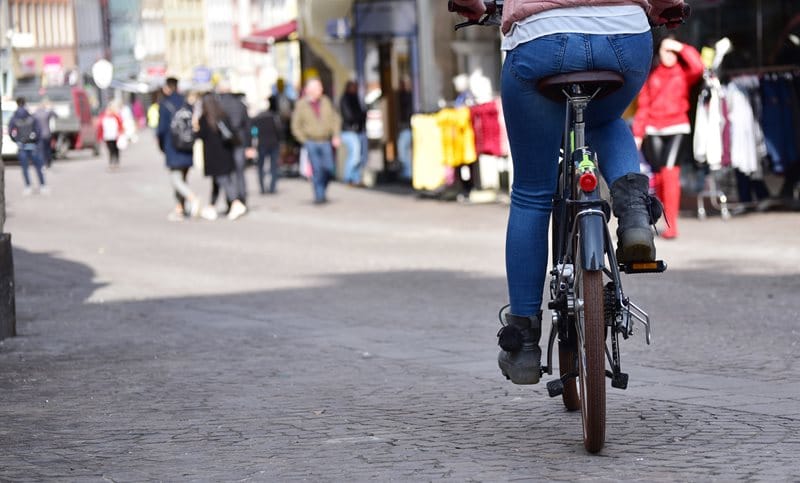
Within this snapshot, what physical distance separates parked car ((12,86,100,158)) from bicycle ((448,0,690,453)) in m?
49.0

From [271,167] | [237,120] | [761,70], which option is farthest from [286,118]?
[761,70]

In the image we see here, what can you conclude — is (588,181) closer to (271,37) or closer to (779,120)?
(779,120)

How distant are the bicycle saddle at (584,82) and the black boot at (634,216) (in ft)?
1.02

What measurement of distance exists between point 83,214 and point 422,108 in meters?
5.80

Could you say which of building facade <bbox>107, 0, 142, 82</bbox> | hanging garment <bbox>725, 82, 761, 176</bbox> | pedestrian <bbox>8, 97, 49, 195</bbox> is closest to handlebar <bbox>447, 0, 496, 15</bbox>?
hanging garment <bbox>725, 82, 761, 176</bbox>

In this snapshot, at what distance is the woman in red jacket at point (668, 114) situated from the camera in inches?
639

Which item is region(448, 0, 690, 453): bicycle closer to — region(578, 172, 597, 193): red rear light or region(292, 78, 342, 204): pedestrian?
region(578, 172, 597, 193): red rear light

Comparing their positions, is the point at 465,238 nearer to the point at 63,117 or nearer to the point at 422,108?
the point at 422,108

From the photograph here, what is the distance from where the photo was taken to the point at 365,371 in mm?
8055

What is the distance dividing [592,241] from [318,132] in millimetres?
21128

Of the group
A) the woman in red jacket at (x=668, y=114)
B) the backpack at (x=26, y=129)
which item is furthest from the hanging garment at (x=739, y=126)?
the backpack at (x=26, y=129)

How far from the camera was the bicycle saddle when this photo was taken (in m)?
5.48

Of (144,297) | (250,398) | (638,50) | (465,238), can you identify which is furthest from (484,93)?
(638,50)

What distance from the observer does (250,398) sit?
23.8ft
